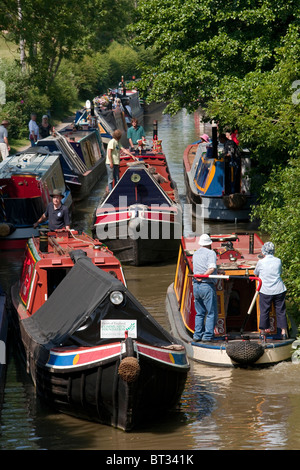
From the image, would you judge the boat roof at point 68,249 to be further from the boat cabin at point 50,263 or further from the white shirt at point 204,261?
the white shirt at point 204,261

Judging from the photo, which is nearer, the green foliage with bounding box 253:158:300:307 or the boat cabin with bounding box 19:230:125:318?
the boat cabin with bounding box 19:230:125:318

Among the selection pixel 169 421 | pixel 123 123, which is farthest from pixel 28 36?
pixel 123 123

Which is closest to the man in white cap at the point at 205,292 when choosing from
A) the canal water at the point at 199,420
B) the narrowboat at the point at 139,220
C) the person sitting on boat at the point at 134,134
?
the canal water at the point at 199,420

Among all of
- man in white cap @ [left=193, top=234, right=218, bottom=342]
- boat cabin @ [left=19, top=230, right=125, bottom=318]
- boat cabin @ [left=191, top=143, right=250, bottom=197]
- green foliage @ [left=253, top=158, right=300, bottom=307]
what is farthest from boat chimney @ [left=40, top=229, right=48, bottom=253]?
boat cabin @ [left=191, top=143, right=250, bottom=197]

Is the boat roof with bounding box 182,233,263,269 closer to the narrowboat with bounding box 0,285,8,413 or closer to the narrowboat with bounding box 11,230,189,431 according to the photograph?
the narrowboat with bounding box 11,230,189,431

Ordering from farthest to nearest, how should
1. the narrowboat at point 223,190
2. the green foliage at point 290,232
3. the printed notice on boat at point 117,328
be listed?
the narrowboat at point 223,190, the green foliage at point 290,232, the printed notice on boat at point 117,328

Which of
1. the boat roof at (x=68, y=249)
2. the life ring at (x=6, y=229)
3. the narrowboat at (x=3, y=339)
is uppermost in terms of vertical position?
the boat roof at (x=68, y=249)

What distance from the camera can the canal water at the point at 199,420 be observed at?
9.88 m

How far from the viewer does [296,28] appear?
19.0m

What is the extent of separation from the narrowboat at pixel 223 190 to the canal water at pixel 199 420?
37.5 ft

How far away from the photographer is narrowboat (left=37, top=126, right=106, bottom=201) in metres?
28.0

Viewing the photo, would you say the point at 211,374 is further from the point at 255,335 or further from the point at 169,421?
the point at 169,421

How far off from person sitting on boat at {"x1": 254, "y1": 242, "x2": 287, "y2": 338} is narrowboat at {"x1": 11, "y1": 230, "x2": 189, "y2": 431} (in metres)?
2.14

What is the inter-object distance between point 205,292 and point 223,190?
39.6 ft
